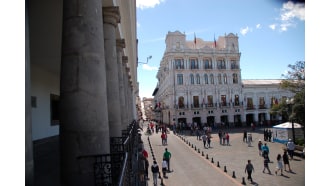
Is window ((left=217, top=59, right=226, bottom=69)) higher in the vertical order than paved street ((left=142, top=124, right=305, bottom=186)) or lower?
higher

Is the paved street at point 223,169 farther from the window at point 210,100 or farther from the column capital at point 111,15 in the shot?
the window at point 210,100

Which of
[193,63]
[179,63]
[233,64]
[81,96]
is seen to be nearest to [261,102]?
[233,64]

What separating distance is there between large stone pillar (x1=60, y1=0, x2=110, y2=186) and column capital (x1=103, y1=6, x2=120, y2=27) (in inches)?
146

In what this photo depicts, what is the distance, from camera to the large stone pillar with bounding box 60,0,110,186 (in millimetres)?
4477

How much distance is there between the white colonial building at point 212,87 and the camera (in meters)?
52.3

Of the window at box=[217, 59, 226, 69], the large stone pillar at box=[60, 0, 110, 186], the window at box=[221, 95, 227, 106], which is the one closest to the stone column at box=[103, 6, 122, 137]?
the large stone pillar at box=[60, 0, 110, 186]

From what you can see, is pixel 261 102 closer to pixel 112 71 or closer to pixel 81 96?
pixel 112 71

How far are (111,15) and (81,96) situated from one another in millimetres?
4927

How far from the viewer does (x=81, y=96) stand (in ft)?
15.1

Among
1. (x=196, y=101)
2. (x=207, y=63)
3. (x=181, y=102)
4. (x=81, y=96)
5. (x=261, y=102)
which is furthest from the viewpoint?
(x=261, y=102)

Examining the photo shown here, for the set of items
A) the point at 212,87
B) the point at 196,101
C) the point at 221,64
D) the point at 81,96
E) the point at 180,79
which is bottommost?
the point at 196,101

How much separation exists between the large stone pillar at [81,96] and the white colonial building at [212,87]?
1832 inches

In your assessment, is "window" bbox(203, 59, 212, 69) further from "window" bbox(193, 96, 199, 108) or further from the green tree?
the green tree

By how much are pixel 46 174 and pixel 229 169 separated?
1144 cm
